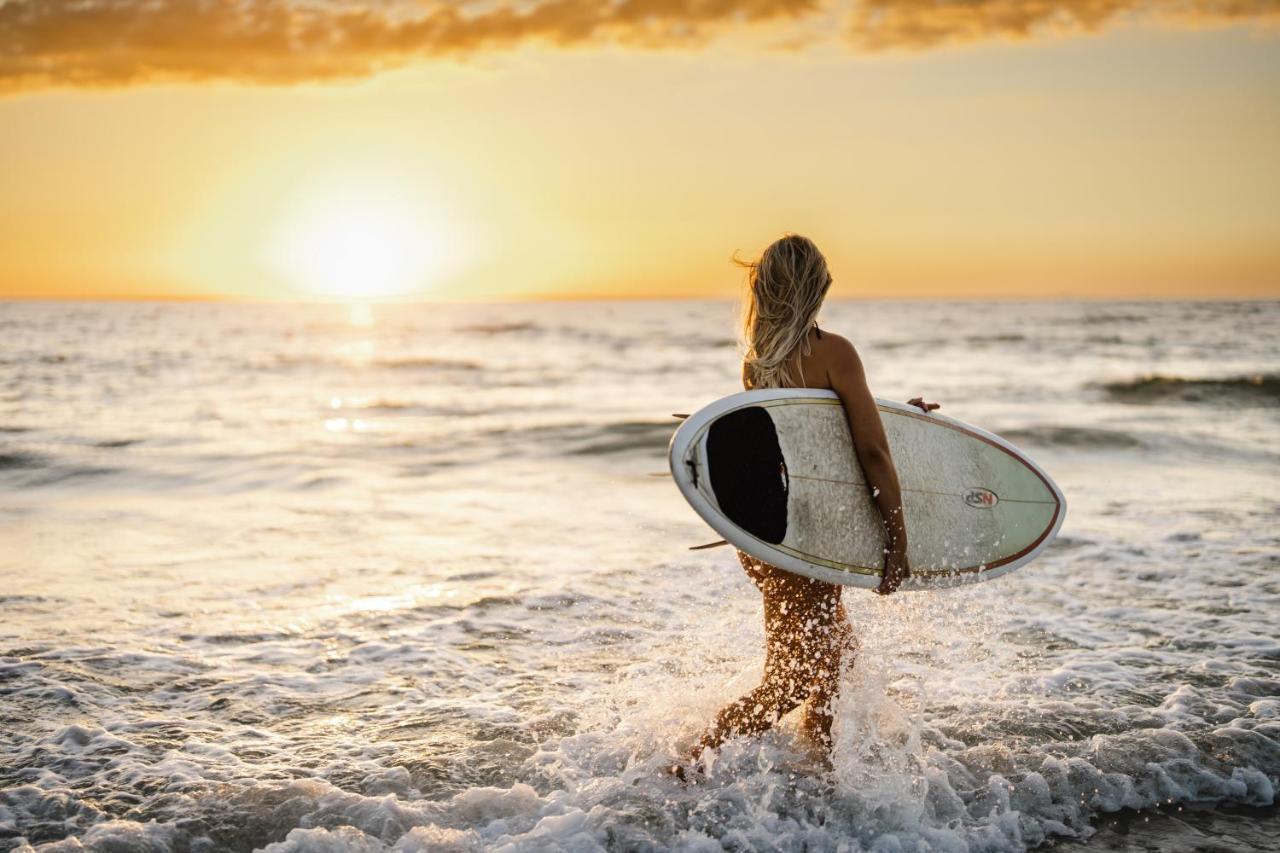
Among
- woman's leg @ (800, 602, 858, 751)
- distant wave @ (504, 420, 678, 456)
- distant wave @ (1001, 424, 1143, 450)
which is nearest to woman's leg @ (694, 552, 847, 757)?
woman's leg @ (800, 602, 858, 751)

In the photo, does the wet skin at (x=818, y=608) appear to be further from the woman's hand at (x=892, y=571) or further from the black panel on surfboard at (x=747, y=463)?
the black panel on surfboard at (x=747, y=463)

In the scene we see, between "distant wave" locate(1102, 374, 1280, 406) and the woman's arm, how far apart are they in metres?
17.4

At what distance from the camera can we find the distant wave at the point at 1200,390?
62.4ft

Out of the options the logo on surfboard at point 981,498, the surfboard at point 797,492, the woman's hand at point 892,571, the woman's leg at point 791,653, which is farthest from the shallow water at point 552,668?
the logo on surfboard at point 981,498

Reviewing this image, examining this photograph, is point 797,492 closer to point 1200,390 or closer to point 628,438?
point 628,438

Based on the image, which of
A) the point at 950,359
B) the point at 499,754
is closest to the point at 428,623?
the point at 499,754

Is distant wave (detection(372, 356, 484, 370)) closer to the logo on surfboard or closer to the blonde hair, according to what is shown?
the logo on surfboard

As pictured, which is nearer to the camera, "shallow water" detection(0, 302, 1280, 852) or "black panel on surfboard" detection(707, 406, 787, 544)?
"black panel on surfboard" detection(707, 406, 787, 544)

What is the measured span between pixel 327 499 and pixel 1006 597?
6.27 metres

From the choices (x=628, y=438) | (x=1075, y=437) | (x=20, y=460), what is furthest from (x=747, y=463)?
(x=1075, y=437)

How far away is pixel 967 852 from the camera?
3.37 meters

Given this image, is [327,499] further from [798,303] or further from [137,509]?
[798,303]

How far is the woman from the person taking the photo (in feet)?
10.9

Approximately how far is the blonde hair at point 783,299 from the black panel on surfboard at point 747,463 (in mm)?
195
